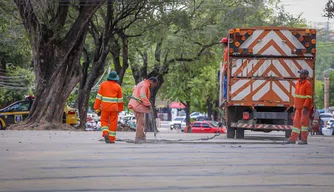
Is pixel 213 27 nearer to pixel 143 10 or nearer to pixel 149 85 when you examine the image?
pixel 143 10

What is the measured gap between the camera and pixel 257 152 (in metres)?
16.1

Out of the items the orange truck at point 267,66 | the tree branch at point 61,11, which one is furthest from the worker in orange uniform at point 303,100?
the tree branch at point 61,11

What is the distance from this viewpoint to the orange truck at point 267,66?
75.3 ft

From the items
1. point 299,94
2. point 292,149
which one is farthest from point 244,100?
point 292,149

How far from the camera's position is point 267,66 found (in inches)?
912

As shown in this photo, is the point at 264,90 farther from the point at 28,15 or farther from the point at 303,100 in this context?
the point at 28,15

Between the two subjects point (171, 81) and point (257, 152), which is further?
point (171, 81)

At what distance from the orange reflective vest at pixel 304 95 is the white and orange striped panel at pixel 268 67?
385 cm

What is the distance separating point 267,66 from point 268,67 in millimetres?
42

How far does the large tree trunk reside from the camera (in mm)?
32438

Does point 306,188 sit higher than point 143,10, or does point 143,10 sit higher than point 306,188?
point 143,10

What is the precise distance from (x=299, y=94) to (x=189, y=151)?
171 inches

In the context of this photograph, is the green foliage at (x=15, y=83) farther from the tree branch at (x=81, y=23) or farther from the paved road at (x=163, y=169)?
the paved road at (x=163, y=169)

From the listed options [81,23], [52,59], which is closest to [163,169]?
[81,23]
